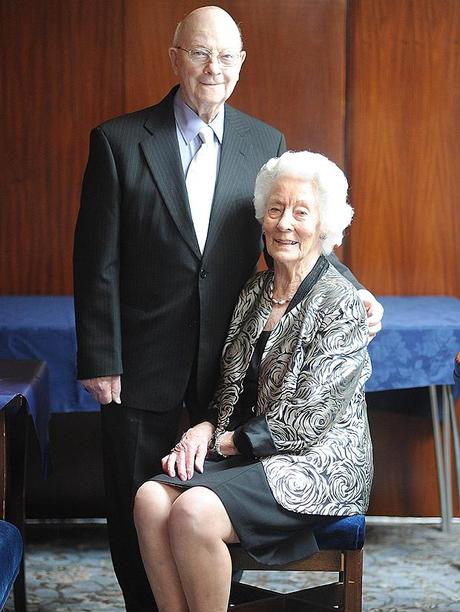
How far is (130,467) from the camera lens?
290 cm

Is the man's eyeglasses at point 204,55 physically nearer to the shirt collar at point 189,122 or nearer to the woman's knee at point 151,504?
the shirt collar at point 189,122

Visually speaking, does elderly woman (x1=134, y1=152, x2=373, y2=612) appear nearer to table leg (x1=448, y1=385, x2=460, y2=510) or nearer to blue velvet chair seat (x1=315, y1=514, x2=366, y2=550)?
blue velvet chair seat (x1=315, y1=514, x2=366, y2=550)

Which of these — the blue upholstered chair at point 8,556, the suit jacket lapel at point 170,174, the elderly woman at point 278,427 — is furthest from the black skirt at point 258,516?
the suit jacket lapel at point 170,174

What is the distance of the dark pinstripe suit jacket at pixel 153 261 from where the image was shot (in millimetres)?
2771

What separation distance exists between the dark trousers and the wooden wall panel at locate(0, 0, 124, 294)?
5.17 ft

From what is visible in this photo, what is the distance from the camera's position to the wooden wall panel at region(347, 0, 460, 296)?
4230mm

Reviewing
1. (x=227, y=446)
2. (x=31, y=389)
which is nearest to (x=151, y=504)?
(x=227, y=446)

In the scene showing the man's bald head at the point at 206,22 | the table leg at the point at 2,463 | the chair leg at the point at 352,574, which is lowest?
the chair leg at the point at 352,574

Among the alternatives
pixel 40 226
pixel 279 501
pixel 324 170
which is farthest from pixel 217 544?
pixel 40 226

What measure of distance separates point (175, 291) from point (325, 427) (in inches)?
20.9

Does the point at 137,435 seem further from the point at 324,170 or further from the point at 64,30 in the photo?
the point at 64,30

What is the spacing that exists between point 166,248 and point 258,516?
726 mm

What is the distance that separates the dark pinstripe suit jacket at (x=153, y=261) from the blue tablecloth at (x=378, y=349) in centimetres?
93

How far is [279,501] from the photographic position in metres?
2.55
